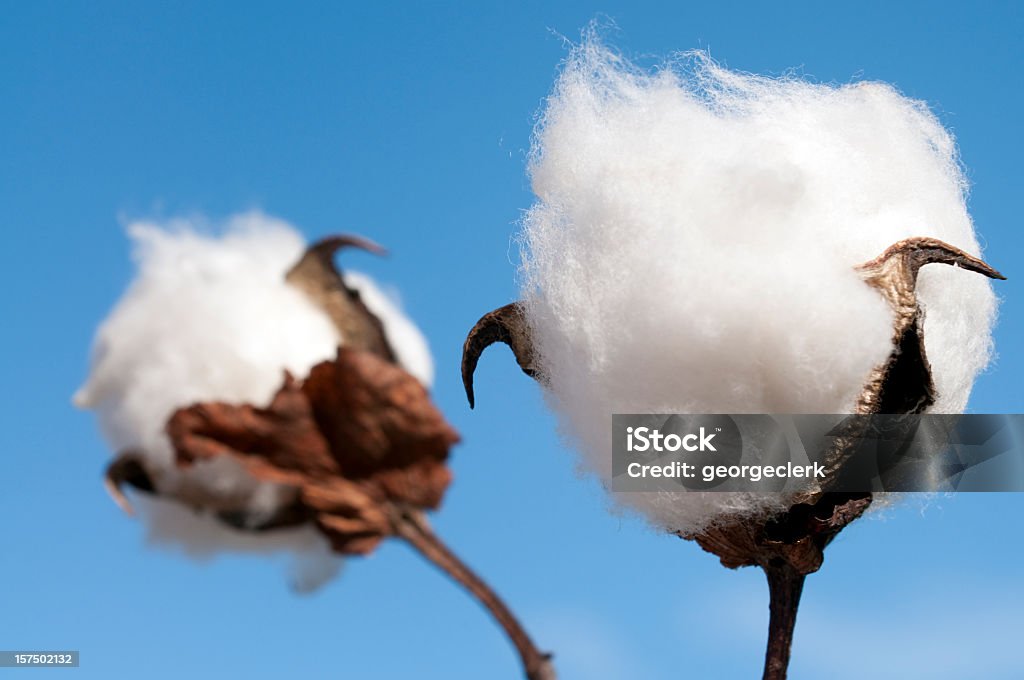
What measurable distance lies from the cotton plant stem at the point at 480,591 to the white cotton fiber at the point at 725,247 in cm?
187

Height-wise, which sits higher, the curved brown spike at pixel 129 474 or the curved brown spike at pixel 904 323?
the curved brown spike at pixel 904 323

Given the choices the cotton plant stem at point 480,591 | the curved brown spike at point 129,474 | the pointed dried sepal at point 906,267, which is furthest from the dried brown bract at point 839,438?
the curved brown spike at point 129,474

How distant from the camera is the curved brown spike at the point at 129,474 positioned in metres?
2.10

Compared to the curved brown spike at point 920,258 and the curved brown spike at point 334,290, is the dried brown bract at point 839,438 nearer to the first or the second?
the curved brown spike at point 920,258

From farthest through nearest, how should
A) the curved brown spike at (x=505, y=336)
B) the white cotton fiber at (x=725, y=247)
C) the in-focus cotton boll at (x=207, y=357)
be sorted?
the curved brown spike at (x=505, y=336)
the white cotton fiber at (x=725, y=247)
the in-focus cotton boll at (x=207, y=357)

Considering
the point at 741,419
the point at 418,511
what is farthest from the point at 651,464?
the point at 418,511

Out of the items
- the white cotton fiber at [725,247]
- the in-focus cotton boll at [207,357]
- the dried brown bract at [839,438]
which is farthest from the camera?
the dried brown bract at [839,438]

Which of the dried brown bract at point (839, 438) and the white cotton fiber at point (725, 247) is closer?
the white cotton fiber at point (725, 247)

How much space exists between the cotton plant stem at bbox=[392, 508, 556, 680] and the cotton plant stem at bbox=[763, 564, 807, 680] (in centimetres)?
279

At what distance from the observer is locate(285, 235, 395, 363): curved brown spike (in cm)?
216

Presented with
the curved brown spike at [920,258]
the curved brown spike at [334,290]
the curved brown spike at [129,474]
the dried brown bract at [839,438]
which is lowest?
the curved brown spike at [129,474]

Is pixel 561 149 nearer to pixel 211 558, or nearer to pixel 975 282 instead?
pixel 975 282

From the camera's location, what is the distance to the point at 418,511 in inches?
82.9

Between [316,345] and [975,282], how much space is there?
3399 millimetres
